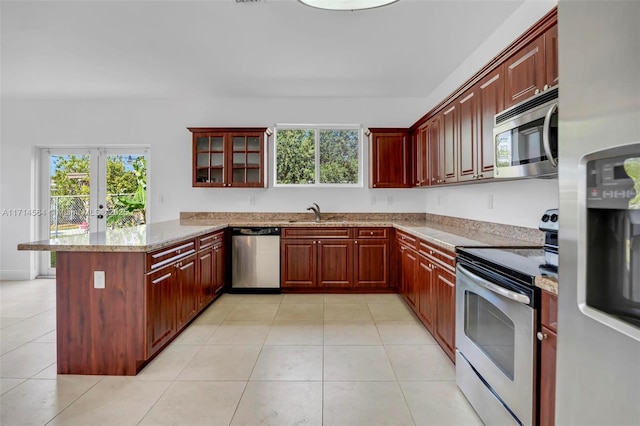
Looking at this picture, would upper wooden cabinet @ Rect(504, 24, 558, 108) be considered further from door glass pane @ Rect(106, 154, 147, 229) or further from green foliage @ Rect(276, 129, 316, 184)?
door glass pane @ Rect(106, 154, 147, 229)

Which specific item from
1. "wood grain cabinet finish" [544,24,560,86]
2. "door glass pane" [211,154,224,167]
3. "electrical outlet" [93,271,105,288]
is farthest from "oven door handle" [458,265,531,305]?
"door glass pane" [211,154,224,167]

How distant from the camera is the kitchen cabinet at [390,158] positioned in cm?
444

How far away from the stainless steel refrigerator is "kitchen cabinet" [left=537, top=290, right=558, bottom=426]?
425mm

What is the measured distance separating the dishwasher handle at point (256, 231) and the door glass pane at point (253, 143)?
3.72ft

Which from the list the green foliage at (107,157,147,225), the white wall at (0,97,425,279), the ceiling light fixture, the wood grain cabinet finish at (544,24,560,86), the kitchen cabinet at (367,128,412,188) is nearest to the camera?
the wood grain cabinet finish at (544,24,560,86)

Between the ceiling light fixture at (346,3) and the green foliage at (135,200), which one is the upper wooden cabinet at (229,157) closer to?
the green foliage at (135,200)

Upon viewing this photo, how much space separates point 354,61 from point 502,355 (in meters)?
3.04

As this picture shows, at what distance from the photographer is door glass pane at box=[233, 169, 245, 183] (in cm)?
450

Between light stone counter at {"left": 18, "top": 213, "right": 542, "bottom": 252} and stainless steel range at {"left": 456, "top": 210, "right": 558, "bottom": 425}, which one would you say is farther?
light stone counter at {"left": 18, "top": 213, "right": 542, "bottom": 252}

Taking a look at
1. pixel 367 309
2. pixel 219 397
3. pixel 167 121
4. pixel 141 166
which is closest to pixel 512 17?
pixel 367 309

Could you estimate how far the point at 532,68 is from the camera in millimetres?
1865

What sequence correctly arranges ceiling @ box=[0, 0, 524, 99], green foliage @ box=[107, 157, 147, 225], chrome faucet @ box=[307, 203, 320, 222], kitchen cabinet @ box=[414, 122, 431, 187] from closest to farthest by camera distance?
ceiling @ box=[0, 0, 524, 99] < kitchen cabinet @ box=[414, 122, 431, 187] < chrome faucet @ box=[307, 203, 320, 222] < green foliage @ box=[107, 157, 147, 225]

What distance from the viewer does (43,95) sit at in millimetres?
4637

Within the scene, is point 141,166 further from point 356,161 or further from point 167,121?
point 356,161
